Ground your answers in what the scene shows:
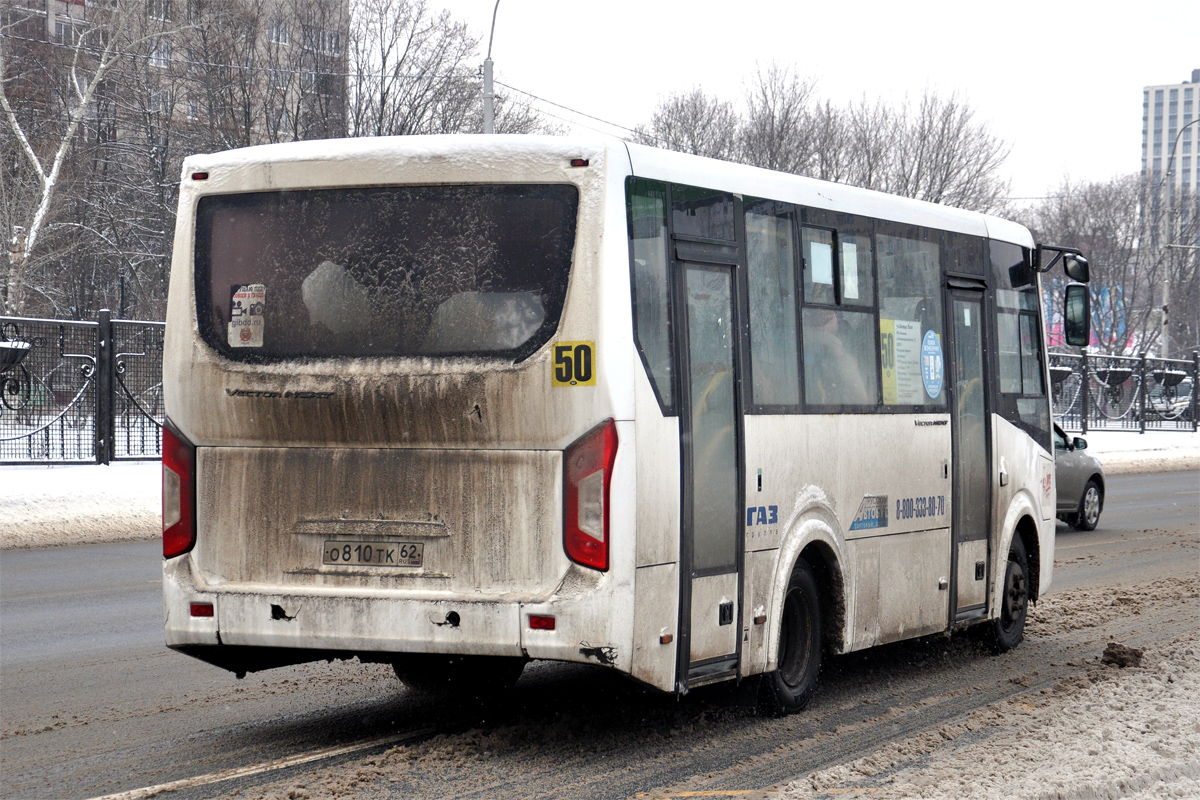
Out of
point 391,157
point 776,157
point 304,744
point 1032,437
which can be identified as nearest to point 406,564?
point 304,744

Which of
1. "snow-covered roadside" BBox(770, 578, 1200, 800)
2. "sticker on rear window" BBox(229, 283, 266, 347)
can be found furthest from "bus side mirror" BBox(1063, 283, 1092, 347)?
"sticker on rear window" BBox(229, 283, 266, 347)

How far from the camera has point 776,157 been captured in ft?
174

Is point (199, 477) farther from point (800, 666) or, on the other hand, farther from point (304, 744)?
point (800, 666)

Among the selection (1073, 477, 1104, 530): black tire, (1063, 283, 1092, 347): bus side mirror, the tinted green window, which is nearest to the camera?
the tinted green window

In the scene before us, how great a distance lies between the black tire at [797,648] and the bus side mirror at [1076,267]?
393cm

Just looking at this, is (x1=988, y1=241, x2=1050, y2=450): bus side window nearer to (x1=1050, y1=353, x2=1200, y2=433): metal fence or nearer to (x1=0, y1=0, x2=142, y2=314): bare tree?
(x1=1050, y1=353, x2=1200, y2=433): metal fence

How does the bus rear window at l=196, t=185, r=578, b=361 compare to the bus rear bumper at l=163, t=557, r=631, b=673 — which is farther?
the bus rear window at l=196, t=185, r=578, b=361

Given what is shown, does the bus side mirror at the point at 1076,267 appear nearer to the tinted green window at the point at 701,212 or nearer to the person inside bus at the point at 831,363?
the person inside bus at the point at 831,363

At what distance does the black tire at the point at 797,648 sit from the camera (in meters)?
7.26

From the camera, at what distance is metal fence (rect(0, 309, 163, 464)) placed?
19.0m

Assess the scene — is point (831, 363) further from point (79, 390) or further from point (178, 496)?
point (79, 390)

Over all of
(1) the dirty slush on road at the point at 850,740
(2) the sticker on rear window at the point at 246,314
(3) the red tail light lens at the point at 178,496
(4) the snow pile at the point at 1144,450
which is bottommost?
(1) the dirty slush on road at the point at 850,740

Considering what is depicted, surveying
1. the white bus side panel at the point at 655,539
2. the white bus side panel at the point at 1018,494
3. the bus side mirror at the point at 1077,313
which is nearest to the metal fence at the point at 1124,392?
the bus side mirror at the point at 1077,313

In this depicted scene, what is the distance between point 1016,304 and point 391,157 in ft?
17.8
